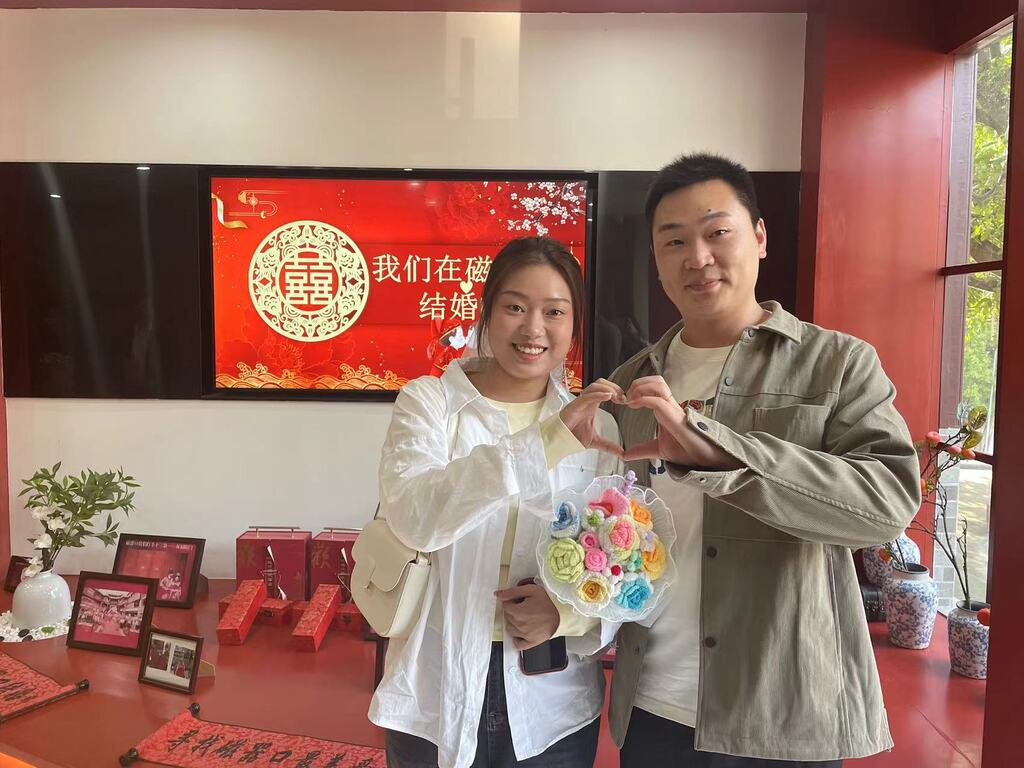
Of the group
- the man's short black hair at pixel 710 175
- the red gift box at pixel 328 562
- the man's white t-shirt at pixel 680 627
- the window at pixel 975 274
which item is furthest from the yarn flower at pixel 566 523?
the window at pixel 975 274

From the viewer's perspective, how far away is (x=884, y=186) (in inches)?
121

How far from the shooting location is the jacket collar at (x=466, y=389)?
1.42 m

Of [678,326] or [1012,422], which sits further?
[1012,422]

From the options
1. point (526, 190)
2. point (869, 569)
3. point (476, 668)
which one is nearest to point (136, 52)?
point (526, 190)

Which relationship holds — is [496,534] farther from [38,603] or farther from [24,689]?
[38,603]

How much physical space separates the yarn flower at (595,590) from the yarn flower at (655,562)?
77mm

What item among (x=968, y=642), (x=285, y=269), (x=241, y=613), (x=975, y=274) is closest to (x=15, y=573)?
(x=241, y=613)

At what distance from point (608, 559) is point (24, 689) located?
7.80 ft

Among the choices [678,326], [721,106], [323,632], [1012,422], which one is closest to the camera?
[678,326]

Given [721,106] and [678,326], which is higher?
[721,106]

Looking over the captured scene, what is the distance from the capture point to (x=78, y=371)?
11.3 feet

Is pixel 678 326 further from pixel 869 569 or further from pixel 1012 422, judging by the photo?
pixel 869 569

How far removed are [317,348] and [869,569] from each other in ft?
8.91

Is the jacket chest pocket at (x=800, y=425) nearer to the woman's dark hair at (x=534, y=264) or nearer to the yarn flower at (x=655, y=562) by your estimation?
the yarn flower at (x=655, y=562)
